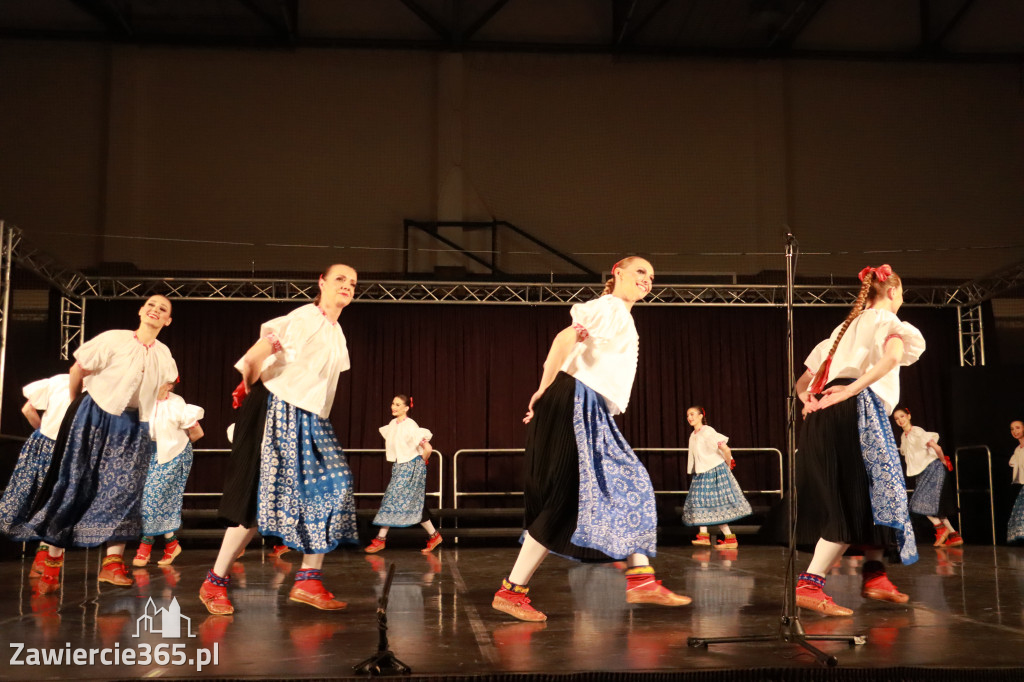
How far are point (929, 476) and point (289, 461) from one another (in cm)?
751

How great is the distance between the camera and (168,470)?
7152mm

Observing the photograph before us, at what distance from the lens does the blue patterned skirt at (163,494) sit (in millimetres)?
7109

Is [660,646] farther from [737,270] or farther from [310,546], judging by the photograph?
[737,270]

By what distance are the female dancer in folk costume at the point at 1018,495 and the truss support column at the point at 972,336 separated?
5.30 feet

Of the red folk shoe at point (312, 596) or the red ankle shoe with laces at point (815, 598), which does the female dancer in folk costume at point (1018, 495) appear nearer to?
the red ankle shoe with laces at point (815, 598)

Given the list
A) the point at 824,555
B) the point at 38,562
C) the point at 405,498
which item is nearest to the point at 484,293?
the point at 405,498

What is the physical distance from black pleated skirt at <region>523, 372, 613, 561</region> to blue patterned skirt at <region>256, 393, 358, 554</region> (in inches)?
29.6

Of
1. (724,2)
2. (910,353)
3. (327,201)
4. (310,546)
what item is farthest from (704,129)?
(310,546)

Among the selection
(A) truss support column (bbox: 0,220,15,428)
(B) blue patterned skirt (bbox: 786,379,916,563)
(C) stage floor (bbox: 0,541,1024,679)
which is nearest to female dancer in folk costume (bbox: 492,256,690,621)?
(C) stage floor (bbox: 0,541,1024,679)

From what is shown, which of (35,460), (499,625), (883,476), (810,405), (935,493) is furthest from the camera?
(935,493)

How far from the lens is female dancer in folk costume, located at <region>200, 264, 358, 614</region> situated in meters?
3.73

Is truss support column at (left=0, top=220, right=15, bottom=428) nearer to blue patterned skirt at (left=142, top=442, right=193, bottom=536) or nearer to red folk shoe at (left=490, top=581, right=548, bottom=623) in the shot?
blue patterned skirt at (left=142, top=442, right=193, bottom=536)

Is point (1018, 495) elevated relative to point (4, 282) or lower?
lower

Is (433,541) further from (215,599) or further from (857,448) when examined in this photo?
(857,448)
